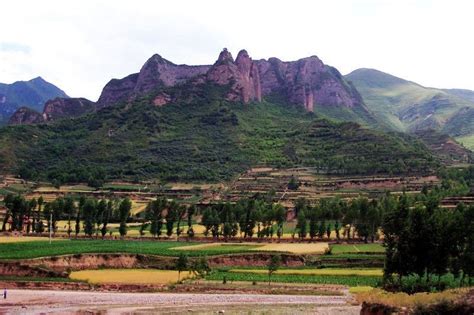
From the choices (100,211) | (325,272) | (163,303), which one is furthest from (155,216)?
(163,303)

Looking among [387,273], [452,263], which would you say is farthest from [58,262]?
[452,263]

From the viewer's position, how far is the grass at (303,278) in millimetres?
71438

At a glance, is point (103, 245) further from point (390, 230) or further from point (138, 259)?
point (390, 230)

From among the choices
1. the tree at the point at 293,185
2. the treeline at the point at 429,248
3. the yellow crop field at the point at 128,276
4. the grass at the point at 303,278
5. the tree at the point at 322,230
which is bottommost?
the yellow crop field at the point at 128,276

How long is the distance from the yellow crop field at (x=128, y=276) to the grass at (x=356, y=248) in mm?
27433

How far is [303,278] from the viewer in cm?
7512

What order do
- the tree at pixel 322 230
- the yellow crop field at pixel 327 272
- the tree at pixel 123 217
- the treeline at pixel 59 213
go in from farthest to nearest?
the treeline at pixel 59 213 → the tree at pixel 123 217 → the tree at pixel 322 230 → the yellow crop field at pixel 327 272

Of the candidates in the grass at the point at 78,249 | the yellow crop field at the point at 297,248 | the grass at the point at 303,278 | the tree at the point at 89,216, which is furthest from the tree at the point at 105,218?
the grass at the point at 303,278

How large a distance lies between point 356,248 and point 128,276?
40201 millimetres

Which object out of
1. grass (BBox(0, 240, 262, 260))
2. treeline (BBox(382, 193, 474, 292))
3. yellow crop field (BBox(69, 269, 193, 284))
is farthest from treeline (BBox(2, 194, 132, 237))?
treeline (BBox(382, 193, 474, 292))

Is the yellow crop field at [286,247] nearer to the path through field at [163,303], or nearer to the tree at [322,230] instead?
the tree at [322,230]

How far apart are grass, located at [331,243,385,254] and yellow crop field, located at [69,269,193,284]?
27433mm

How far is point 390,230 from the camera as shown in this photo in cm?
6594

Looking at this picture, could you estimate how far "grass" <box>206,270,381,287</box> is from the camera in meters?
71.4
